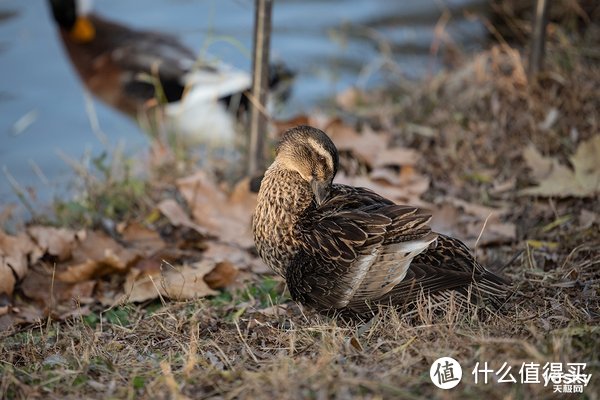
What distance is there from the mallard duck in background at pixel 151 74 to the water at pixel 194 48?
0.93ft

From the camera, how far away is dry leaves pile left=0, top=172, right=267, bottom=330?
14.1ft

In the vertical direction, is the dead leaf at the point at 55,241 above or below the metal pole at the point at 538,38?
below

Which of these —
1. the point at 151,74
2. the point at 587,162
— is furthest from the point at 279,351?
the point at 151,74

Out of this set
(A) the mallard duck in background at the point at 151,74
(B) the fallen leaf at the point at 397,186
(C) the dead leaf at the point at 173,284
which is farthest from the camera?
(A) the mallard duck in background at the point at 151,74

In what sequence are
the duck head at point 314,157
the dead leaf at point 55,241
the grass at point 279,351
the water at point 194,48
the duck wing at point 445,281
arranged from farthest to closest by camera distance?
the water at point 194,48, the dead leaf at point 55,241, the duck head at point 314,157, the duck wing at point 445,281, the grass at point 279,351

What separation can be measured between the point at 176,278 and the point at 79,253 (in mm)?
701

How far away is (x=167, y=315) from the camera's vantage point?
3.95 meters

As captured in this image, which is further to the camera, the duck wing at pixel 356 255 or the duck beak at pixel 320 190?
the duck beak at pixel 320 190

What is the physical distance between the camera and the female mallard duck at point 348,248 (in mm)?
3703

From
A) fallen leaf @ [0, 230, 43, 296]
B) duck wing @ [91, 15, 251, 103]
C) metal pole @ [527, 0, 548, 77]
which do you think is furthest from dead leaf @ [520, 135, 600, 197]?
duck wing @ [91, 15, 251, 103]

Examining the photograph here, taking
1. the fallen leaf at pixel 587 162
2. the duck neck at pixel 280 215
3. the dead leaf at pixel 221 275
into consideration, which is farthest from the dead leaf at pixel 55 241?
the fallen leaf at pixel 587 162

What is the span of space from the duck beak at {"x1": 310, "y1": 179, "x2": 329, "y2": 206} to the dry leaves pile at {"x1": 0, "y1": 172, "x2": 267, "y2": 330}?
2.39 feet

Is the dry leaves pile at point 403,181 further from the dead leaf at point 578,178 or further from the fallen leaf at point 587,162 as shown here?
the fallen leaf at point 587,162

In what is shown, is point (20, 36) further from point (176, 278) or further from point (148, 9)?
point (176, 278)
